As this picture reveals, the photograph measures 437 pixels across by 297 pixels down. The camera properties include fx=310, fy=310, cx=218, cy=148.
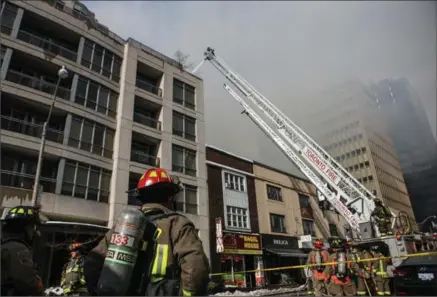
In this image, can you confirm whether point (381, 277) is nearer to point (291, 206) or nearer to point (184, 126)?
point (184, 126)

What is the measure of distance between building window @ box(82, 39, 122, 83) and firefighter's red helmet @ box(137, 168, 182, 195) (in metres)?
19.3

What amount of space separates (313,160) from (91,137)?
526 inches

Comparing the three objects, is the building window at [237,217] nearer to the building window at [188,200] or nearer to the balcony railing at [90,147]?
the building window at [188,200]

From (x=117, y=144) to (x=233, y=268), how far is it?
1146 centimetres

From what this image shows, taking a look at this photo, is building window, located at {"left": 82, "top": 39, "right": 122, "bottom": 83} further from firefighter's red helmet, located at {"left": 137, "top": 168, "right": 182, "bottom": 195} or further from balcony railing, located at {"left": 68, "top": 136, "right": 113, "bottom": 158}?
firefighter's red helmet, located at {"left": 137, "top": 168, "right": 182, "bottom": 195}

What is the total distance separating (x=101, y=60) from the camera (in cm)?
2067

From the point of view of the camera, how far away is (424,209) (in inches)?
156

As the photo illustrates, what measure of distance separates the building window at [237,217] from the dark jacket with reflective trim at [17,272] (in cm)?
2088

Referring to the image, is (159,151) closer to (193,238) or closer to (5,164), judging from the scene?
(5,164)

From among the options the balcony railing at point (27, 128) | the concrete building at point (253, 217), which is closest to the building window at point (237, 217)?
the concrete building at point (253, 217)

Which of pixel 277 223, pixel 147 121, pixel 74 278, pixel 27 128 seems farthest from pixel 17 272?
pixel 277 223

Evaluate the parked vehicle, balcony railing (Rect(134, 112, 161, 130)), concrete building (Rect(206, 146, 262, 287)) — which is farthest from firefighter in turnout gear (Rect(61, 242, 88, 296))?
balcony railing (Rect(134, 112, 161, 130))

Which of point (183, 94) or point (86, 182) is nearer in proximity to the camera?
point (86, 182)

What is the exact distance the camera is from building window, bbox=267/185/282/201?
1103 inches
